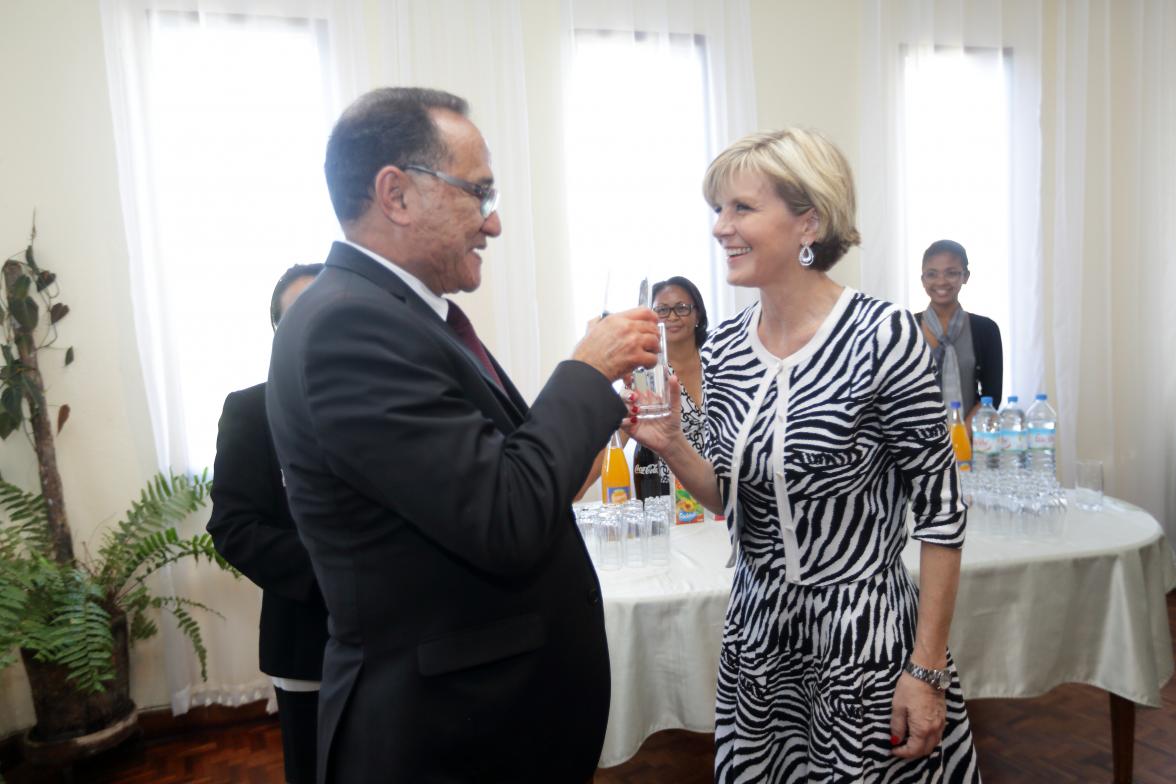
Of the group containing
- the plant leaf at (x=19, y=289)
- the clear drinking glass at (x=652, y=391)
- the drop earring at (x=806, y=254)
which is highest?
the plant leaf at (x=19, y=289)

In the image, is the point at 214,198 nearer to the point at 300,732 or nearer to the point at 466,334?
the point at 300,732

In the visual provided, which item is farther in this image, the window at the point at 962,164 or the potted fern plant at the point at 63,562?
the window at the point at 962,164

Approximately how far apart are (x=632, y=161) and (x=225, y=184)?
1770 mm

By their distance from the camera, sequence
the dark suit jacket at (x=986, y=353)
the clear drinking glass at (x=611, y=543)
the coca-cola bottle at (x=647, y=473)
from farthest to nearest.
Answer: the dark suit jacket at (x=986, y=353) < the coca-cola bottle at (x=647, y=473) < the clear drinking glass at (x=611, y=543)

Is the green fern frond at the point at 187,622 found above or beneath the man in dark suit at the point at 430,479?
beneath

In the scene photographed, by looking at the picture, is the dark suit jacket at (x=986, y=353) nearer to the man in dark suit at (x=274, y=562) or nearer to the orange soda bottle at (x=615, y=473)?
the orange soda bottle at (x=615, y=473)

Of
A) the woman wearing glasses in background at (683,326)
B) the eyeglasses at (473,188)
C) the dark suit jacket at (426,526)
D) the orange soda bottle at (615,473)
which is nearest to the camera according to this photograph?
the dark suit jacket at (426,526)

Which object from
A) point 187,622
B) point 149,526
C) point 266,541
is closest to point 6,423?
point 149,526

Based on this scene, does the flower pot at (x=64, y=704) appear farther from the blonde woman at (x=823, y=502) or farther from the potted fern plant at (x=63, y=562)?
the blonde woman at (x=823, y=502)

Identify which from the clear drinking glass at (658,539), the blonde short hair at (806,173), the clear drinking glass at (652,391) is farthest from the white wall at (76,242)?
the blonde short hair at (806,173)

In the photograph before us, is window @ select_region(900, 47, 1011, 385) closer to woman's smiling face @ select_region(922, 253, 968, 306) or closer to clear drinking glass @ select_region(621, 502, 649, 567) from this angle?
woman's smiling face @ select_region(922, 253, 968, 306)

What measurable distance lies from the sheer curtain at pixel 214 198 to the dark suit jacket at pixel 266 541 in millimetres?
1684

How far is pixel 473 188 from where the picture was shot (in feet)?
3.67

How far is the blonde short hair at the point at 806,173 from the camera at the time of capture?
1.37 m
